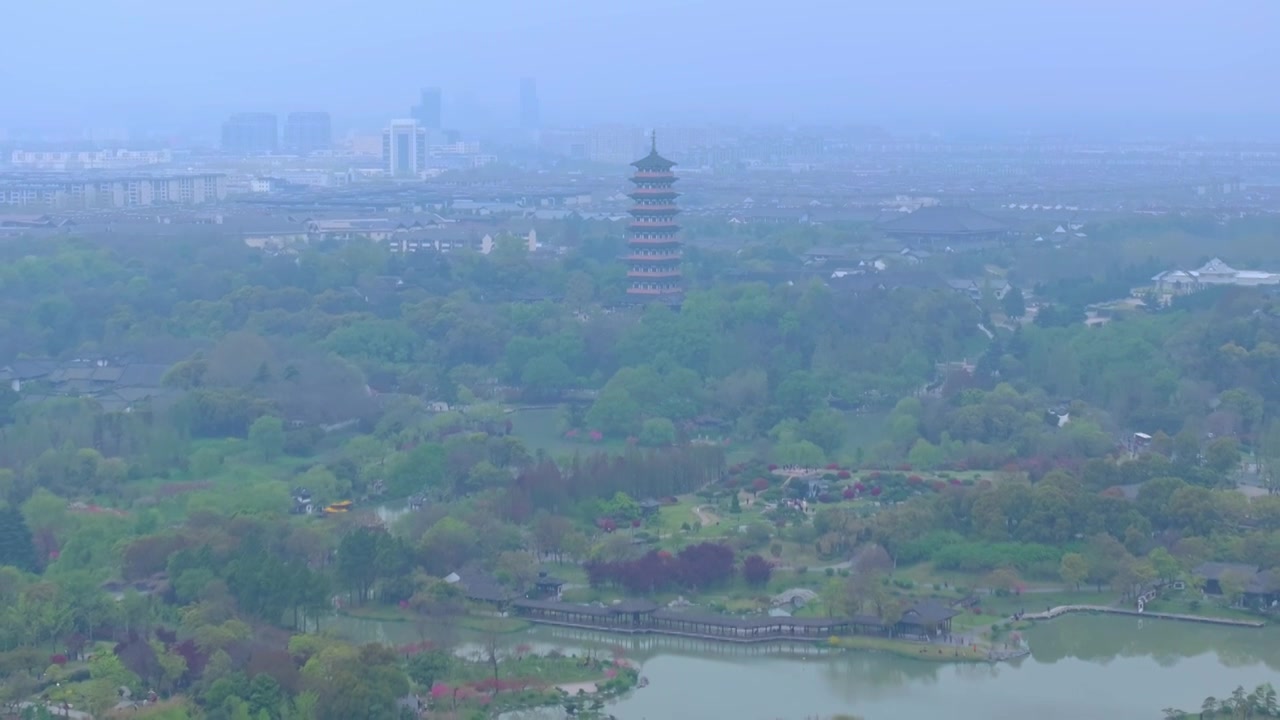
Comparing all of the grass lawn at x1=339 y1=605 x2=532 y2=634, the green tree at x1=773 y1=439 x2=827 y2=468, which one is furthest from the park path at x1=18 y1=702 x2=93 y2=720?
the green tree at x1=773 y1=439 x2=827 y2=468

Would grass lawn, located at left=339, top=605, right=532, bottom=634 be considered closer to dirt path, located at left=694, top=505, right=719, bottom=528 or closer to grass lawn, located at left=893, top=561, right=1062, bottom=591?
dirt path, located at left=694, top=505, right=719, bottom=528

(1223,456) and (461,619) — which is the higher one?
(1223,456)

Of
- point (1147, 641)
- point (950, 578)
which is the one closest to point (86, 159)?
point (950, 578)

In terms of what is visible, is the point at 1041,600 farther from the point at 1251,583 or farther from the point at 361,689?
the point at 361,689

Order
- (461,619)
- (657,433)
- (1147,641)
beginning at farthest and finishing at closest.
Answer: (657,433), (461,619), (1147,641)

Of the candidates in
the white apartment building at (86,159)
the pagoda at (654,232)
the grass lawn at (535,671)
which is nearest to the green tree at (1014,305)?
the pagoda at (654,232)

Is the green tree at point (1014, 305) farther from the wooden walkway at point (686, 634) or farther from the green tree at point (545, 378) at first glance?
the wooden walkway at point (686, 634)
